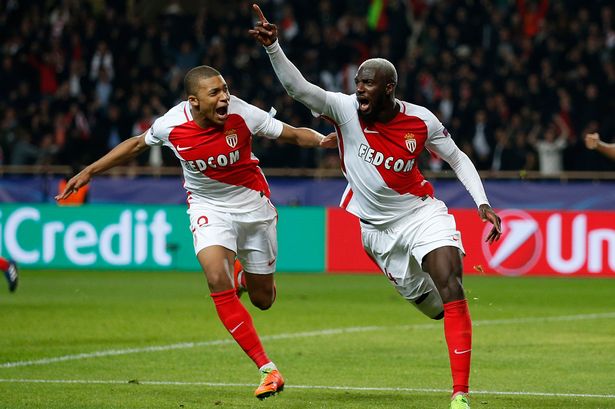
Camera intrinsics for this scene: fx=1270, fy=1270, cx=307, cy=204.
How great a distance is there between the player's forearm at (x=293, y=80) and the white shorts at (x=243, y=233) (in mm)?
1233

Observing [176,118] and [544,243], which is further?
[544,243]

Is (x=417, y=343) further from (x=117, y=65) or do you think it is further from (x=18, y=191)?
(x=117, y=65)

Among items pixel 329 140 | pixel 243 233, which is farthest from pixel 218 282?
pixel 329 140

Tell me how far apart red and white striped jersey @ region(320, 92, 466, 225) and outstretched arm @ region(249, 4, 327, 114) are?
11cm

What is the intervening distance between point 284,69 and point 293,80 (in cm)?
9

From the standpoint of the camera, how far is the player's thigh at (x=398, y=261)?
8711 millimetres

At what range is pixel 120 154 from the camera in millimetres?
9031

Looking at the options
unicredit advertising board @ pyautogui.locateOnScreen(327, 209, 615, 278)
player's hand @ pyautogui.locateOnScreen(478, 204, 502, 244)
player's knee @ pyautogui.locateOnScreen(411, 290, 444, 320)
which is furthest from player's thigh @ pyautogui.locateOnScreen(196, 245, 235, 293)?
unicredit advertising board @ pyautogui.locateOnScreen(327, 209, 615, 278)

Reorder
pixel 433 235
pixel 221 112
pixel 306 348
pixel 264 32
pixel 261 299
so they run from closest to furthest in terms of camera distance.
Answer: pixel 264 32 → pixel 433 235 → pixel 221 112 → pixel 261 299 → pixel 306 348

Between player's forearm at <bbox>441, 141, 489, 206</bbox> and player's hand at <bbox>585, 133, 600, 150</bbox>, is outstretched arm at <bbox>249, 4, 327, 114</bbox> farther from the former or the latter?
player's hand at <bbox>585, 133, 600, 150</bbox>

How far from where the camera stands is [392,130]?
8.52 metres

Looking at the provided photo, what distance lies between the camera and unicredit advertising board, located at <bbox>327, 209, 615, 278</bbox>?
760 inches

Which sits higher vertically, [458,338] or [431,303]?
[431,303]

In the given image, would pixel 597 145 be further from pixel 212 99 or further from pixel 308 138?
pixel 212 99
